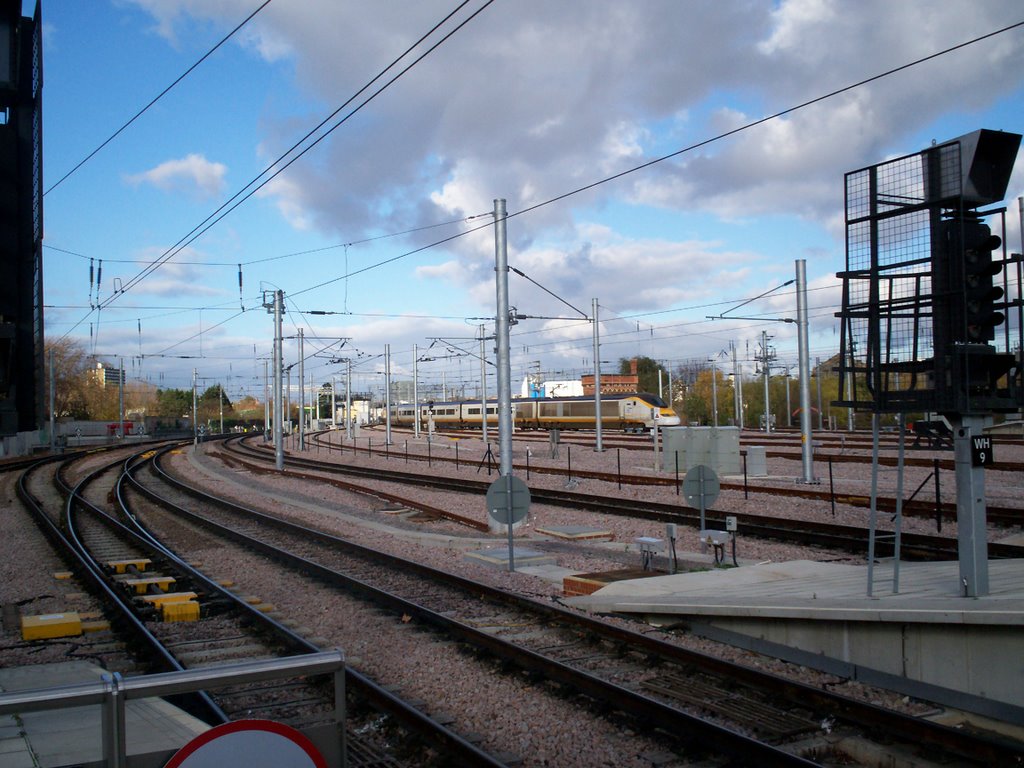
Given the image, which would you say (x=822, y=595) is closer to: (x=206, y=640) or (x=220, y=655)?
(x=220, y=655)

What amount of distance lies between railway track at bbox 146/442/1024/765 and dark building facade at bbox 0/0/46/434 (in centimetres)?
487

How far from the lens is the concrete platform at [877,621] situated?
6848 millimetres

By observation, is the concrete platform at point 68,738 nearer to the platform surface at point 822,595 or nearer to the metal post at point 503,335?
the platform surface at point 822,595

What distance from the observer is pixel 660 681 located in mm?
7711

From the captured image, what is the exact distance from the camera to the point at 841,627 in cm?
798

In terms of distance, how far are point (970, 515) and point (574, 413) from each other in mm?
61395

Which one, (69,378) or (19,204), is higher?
(69,378)

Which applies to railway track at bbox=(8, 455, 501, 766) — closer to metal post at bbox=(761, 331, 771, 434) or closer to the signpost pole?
the signpost pole

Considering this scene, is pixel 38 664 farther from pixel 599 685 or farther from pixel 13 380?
pixel 599 685

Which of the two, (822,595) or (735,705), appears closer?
(735,705)

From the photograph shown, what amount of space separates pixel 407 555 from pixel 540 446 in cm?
3307

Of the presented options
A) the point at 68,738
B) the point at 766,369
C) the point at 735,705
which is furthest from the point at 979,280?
the point at 766,369

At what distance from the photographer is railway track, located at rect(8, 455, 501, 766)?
6574 millimetres

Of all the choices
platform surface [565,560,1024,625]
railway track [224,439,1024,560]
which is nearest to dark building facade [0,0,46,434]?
platform surface [565,560,1024,625]
